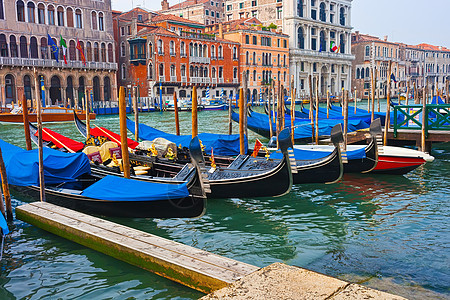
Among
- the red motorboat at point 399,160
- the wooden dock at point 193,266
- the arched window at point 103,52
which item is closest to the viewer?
the wooden dock at point 193,266

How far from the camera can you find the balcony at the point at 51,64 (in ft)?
67.3

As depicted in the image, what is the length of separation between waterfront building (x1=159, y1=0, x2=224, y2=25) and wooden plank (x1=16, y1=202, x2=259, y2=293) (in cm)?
3235

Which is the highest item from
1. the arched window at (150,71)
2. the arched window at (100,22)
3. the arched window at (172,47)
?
the arched window at (100,22)

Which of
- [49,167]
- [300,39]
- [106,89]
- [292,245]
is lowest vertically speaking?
[292,245]

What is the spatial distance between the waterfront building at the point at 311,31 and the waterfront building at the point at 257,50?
4.59ft

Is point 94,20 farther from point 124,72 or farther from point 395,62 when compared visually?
point 395,62

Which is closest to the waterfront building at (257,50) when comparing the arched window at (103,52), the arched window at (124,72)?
the arched window at (124,72)

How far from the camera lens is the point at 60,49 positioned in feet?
74.7

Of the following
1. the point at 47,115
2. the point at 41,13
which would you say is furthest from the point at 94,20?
the point at 47,115

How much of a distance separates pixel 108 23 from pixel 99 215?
22.0 metres

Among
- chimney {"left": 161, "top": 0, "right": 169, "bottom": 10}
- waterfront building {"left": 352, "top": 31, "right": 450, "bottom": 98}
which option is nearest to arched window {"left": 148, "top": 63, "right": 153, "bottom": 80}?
chimney {"left": 161, "top": 0, "right": 169, "bottom": 10}

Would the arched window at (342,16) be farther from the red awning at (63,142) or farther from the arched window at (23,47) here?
the red awning at (63,142)

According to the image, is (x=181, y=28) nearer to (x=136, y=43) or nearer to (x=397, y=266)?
(x=136, y=43)

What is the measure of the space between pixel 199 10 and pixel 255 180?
31574 mm
